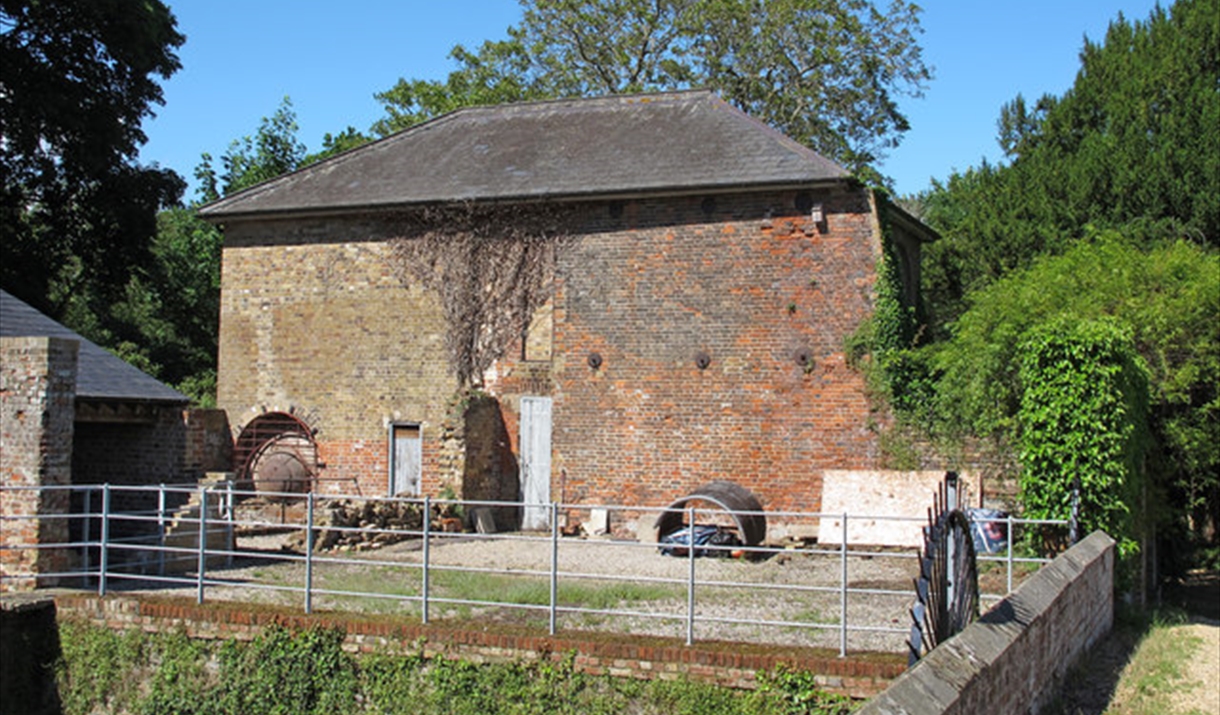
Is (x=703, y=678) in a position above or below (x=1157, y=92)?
below

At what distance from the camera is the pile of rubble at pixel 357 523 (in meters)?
17.2

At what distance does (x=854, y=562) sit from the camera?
51.9 feet

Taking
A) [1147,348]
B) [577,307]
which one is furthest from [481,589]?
[1147,348]

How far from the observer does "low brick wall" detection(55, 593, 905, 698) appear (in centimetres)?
873

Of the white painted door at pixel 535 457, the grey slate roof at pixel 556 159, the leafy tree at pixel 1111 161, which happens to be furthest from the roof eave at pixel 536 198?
the leafy tree at pixel 1111 161

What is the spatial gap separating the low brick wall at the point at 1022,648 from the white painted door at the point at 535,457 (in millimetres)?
10157

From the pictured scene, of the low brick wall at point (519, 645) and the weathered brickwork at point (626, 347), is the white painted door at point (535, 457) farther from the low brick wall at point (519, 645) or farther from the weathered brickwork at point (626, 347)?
the low brick wall at point (519, 645)

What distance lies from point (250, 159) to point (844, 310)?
23.8 meters

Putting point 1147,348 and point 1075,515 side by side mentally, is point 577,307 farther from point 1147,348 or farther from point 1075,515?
point 1075,515

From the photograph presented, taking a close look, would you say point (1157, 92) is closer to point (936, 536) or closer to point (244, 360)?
point (244, 360)

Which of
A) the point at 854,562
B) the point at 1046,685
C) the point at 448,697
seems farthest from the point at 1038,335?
the point at 448,697

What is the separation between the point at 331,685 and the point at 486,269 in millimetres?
11844

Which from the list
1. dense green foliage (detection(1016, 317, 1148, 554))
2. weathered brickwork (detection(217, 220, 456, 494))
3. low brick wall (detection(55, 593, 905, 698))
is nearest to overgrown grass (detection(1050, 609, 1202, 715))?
dense green foliage (detection(1016, 317, 1148, 554))

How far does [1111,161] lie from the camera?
24.6 m
